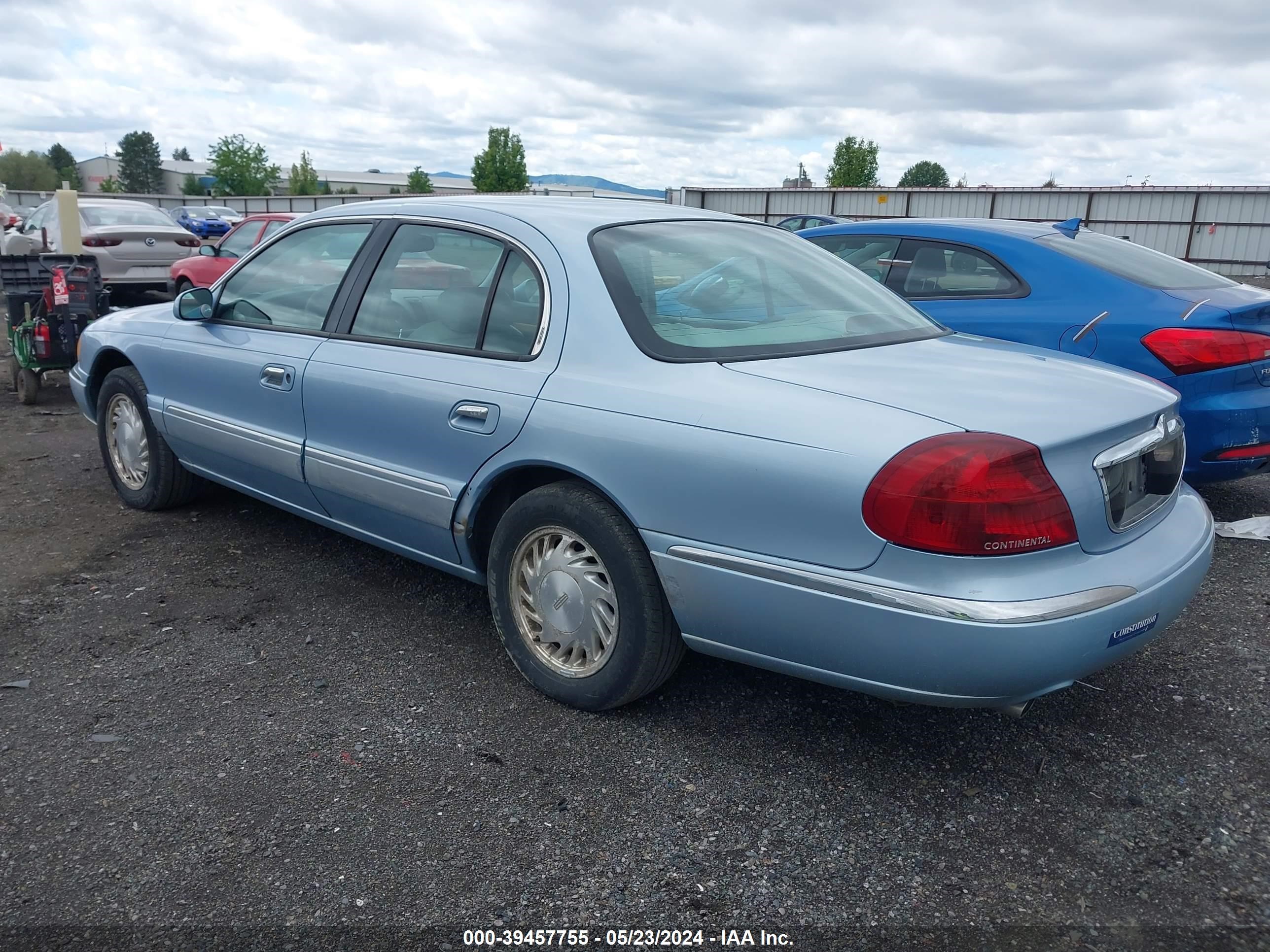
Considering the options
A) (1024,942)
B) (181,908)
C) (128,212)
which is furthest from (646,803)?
(128,212)

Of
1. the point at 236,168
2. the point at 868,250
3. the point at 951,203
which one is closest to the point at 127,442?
the point at 868,250

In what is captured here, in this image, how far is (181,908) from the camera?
2.25 metres

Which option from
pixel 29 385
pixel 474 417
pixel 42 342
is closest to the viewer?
pixel 474 417

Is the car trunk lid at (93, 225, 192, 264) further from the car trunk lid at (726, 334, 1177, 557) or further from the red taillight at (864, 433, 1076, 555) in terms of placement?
the red taillight at (864, 433, 1076, 555)

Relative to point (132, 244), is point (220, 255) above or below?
below

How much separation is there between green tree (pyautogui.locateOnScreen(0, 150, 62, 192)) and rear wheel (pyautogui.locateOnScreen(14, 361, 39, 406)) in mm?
116800

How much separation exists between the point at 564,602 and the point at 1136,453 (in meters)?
1.65

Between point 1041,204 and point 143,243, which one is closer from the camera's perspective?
point 143,243

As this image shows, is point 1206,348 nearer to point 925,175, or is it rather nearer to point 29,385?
point 29,385

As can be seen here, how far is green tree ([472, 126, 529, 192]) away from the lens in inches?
2522

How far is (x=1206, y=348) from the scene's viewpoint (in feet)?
14.4

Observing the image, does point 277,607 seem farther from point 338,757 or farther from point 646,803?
point 646,803

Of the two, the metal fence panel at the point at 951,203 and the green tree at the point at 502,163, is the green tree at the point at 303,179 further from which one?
the metal fence panel at the point at 951,203

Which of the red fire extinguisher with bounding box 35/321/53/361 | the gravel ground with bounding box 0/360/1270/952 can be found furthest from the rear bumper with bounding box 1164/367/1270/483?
the red fire extinguisher with bounding box 35/321/53/361
